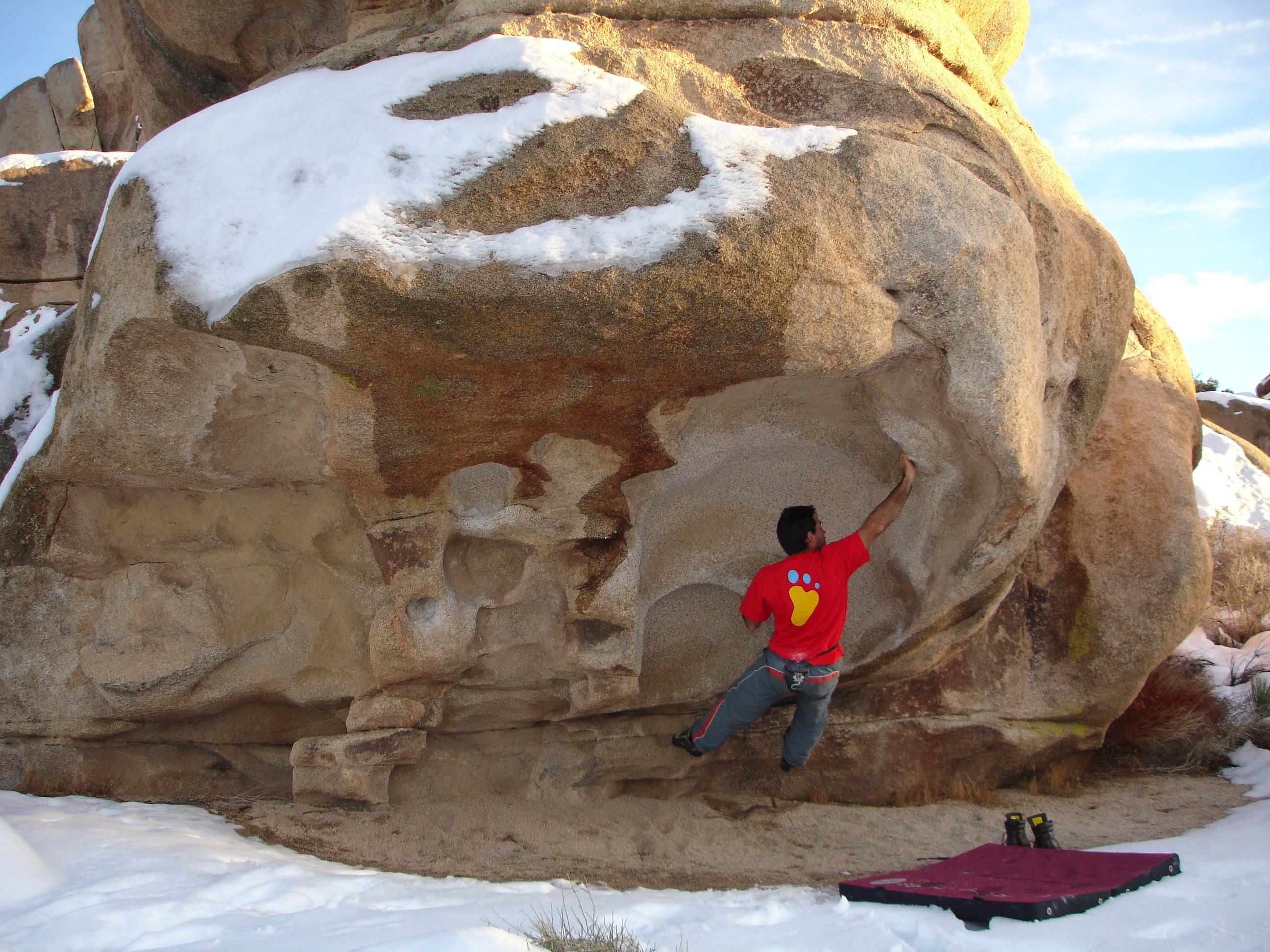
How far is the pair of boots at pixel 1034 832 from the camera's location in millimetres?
2947

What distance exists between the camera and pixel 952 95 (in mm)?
3090

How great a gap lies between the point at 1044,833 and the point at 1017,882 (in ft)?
1.55

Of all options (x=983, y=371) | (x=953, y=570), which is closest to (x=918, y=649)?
(x=953, y=570)

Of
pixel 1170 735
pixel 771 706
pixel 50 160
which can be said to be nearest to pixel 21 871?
pixel 771 706

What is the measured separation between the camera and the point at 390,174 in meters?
2.45

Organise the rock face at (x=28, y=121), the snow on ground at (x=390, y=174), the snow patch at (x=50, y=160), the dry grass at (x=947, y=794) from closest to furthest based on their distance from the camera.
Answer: the snow on ground at (x=390, y=174) → the dry grass at (x=947, y=794) → the snow patch at (x=50, y=160) → the rock face at (x=28, y=121)

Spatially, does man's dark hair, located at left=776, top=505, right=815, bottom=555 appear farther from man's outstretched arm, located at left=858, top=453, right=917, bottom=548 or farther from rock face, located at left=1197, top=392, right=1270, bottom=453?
rock face, located at left=1197, top=392, right=1270, bottom=453

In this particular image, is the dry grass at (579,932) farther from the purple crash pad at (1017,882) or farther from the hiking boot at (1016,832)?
the hiking boot at (1016,832)

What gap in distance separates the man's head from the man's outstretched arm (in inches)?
6.2

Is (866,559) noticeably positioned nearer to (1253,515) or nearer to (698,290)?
(698,290)

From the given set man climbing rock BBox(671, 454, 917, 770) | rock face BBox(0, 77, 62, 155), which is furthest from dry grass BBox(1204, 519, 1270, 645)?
rock face BBox(0, 77, 62, 155)

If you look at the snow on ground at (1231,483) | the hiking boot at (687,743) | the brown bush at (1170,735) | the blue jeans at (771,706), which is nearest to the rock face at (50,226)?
the hiking boot at (687,743)

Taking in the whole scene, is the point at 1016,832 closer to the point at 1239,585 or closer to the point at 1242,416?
the point at 1239,585

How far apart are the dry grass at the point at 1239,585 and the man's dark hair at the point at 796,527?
3.41m
